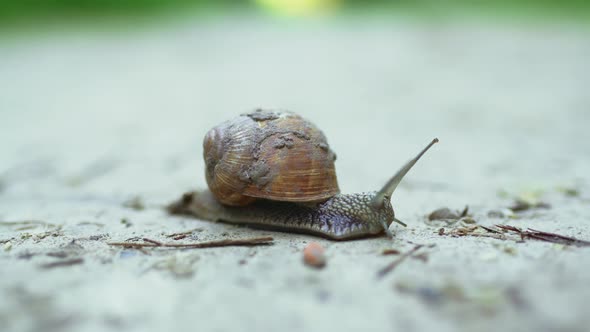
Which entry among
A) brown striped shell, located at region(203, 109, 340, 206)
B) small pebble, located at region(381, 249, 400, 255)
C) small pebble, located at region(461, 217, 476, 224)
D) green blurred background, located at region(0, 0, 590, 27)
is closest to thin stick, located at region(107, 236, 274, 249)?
brown striped shell, located at region(203, 109, 340, 206)

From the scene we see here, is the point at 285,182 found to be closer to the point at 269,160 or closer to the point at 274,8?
the point at 269,160

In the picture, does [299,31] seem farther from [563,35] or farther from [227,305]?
[227,305]

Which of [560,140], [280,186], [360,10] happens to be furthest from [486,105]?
[360,10]

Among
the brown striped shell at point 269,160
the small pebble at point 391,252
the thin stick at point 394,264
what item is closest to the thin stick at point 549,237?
the thin stick at point 394,264

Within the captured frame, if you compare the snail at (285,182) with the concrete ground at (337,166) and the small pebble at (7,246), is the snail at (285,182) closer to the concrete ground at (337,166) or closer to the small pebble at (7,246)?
the concrete ground at (337,166)

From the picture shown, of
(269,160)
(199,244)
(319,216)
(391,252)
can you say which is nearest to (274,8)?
(269,160)

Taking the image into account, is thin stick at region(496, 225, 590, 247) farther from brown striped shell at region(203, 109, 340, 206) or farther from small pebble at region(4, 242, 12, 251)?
small pebble at region(4, 242, 12, 251)
